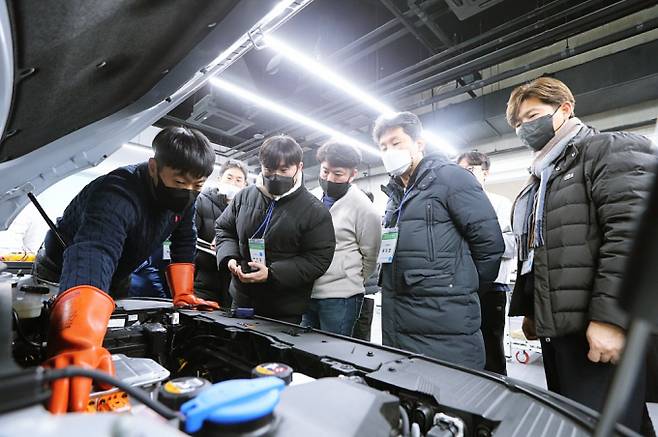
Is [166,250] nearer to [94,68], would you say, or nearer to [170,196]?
[170,196]

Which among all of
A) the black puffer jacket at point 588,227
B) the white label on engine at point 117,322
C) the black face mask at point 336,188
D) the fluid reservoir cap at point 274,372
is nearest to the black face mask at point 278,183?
the black face mask at point 336,188

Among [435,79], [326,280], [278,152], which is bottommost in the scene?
[326,280]

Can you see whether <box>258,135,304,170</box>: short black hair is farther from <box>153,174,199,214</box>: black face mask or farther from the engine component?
the engine component

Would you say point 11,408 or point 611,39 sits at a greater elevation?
point 611,39

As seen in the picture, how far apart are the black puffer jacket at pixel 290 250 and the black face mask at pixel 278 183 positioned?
50 mm

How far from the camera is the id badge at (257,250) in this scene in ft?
5.73

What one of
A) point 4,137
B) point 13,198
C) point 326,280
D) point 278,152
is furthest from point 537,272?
point 13,198

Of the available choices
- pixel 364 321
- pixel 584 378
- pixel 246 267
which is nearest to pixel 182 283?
pixel 246 267

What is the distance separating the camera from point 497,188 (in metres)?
6.68

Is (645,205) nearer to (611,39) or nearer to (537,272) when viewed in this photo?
(537,272)

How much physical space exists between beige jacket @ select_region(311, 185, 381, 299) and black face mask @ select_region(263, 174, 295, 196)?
42 cm

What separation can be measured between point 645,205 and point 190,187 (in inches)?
51.4

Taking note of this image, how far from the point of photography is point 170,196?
1.30m

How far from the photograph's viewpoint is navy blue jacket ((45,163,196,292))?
98cm
